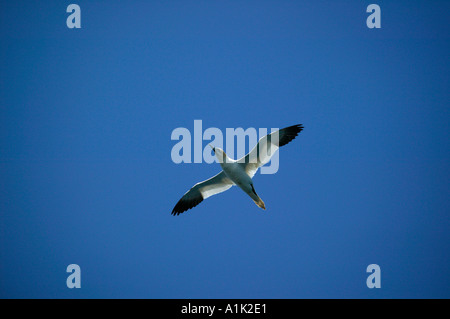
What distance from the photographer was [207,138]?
11086 millimetres

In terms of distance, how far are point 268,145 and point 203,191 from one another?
2.60 m

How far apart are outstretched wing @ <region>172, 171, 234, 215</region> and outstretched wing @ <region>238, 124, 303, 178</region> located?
1.04 m

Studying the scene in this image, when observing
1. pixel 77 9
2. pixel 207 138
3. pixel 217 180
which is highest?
pixel 77 9

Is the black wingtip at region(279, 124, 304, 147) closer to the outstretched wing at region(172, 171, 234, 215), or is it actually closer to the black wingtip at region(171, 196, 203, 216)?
the outstretched wing at region(172, 171, 234, 215)

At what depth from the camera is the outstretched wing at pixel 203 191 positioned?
1139 centimetres

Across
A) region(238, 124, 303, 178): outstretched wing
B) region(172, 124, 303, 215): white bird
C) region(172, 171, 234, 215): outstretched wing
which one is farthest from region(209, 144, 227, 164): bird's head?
region(172, 171, 234, 215): outstretched wing

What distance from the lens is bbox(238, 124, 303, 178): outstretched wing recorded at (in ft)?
Answer: 33.5

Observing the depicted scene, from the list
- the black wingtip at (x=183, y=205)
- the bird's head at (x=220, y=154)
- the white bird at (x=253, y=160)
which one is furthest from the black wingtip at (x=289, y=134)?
the black wingtip at (x=183, y=205)

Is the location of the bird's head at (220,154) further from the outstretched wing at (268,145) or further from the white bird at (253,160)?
the outstretched wing at (268,145)

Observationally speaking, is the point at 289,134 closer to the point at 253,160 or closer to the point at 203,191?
the point at 253,160

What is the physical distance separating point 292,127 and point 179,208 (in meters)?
4.21
